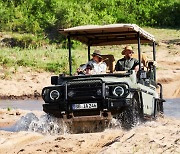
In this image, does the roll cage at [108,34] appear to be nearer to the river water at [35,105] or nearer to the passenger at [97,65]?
the passenger at [97,65]

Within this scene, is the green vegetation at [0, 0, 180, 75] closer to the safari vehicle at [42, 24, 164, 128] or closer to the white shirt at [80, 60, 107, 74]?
the white shirt at [80, 60, 107, 74]

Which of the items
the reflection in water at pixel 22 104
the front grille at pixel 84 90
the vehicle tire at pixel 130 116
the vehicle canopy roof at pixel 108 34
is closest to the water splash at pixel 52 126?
the front grille at pixel 84 90

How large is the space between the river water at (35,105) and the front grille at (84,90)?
5.23 meters

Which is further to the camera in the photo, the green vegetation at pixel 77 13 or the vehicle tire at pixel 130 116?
the green vegetation at pixel 77 13

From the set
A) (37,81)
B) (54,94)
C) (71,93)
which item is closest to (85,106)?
(71,93)

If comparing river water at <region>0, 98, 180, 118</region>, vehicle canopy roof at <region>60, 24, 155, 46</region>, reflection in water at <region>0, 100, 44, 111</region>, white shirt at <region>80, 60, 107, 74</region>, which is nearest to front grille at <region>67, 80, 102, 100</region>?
white shirt at <region>80, 60, 107, 74</region>

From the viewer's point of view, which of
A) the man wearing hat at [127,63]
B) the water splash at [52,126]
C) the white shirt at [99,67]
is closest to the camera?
the water splash at [52,126]

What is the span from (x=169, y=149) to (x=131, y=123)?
116 inches

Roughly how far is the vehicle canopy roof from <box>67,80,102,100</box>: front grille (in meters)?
1.27

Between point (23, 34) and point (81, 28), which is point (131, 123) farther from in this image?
point (23, 34)

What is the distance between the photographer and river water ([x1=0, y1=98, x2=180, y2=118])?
15.4 m

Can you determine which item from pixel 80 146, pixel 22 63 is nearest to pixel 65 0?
pixel 22 63

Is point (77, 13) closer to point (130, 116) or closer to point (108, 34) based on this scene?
point (108, 34)

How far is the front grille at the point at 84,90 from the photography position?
9.48 meters
